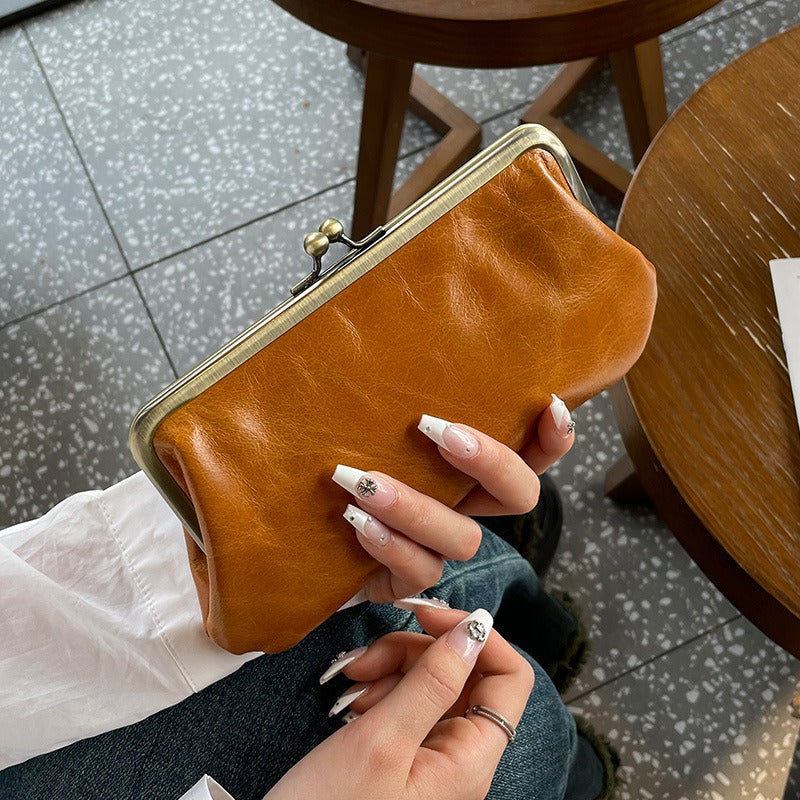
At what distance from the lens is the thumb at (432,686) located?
0.48 m

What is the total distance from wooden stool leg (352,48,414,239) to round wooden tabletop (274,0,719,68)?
130 mm

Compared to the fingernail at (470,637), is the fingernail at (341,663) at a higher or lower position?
lower

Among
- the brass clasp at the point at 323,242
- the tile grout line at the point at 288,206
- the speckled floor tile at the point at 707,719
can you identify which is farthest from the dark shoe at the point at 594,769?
the tile grout line at the point at 288,206

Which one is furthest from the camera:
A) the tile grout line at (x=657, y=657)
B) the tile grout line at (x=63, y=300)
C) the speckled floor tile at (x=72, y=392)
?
the tile grout line at (x=63, y=300)

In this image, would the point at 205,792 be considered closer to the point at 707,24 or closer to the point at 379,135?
the point at 379,135

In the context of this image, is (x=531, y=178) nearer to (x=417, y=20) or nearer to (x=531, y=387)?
(x=531, y=387)

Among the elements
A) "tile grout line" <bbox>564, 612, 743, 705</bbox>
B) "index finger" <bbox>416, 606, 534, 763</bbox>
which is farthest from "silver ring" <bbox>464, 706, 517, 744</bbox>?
"tile grout line" <bbox>564, 612, 743, 705</bbox>

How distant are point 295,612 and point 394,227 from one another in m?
0.24

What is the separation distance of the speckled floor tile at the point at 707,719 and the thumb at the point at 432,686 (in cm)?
59

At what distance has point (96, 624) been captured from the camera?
0.56 m

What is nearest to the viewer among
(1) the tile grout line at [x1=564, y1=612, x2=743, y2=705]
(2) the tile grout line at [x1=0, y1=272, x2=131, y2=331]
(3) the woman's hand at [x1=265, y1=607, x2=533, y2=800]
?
(3) the woman's hand at [x1=265, y1=607, x2=533, y2=800]

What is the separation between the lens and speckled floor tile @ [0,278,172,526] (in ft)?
3.83

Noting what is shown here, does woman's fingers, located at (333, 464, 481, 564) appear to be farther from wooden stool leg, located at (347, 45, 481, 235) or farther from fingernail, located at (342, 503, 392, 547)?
wooden stool leg, located at (347, 45, 481, 235)

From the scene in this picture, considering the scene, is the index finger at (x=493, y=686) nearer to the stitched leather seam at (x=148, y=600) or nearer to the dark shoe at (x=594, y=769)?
the stitched leather seam at (x=148, y=600)
